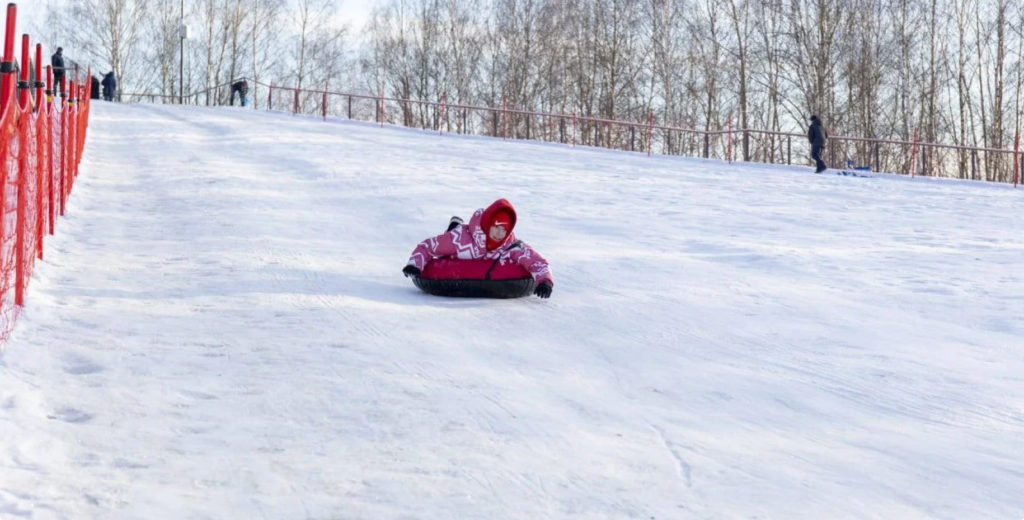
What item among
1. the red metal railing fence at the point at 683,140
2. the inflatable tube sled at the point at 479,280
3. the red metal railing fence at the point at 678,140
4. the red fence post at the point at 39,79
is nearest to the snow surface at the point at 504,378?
the inflatable tube sled at the point at 479,280

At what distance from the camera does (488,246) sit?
7.30m

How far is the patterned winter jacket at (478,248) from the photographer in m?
7.19

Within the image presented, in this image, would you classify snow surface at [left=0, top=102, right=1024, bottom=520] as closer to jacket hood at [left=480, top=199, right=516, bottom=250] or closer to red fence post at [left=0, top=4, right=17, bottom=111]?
jacket hood at [left=480, top=199, right=516, bottom=250]

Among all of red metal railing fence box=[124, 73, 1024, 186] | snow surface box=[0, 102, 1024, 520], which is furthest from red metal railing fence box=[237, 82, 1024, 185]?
snow surface box=[0, 102, 1024, 520]

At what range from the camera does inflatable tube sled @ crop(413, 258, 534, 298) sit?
718cm

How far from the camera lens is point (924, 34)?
141ft

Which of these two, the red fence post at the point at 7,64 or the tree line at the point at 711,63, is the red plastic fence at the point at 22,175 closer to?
the red fence post at the point at 7,64

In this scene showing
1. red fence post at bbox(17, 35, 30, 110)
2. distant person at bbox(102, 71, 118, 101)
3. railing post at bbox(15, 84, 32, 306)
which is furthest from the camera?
distant person at bbox(102, 71, 118, 101)

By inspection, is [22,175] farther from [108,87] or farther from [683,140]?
[683,140]

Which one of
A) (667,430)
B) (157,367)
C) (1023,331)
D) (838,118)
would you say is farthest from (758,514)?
(838,118)

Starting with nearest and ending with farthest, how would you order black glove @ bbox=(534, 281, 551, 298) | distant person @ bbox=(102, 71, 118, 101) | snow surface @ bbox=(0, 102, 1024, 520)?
snow surface @ bbox=(0, 102, 1024, 520)
black glove @ bbox=(534, 281, 551, 298)
distant person @ bbox=(102, 71, 118, 101)

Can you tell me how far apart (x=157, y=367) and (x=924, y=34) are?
1676 inches

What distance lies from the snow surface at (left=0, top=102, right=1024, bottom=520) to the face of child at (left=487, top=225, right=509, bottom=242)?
1.30ft

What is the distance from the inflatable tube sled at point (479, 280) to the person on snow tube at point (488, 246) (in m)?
0.05
